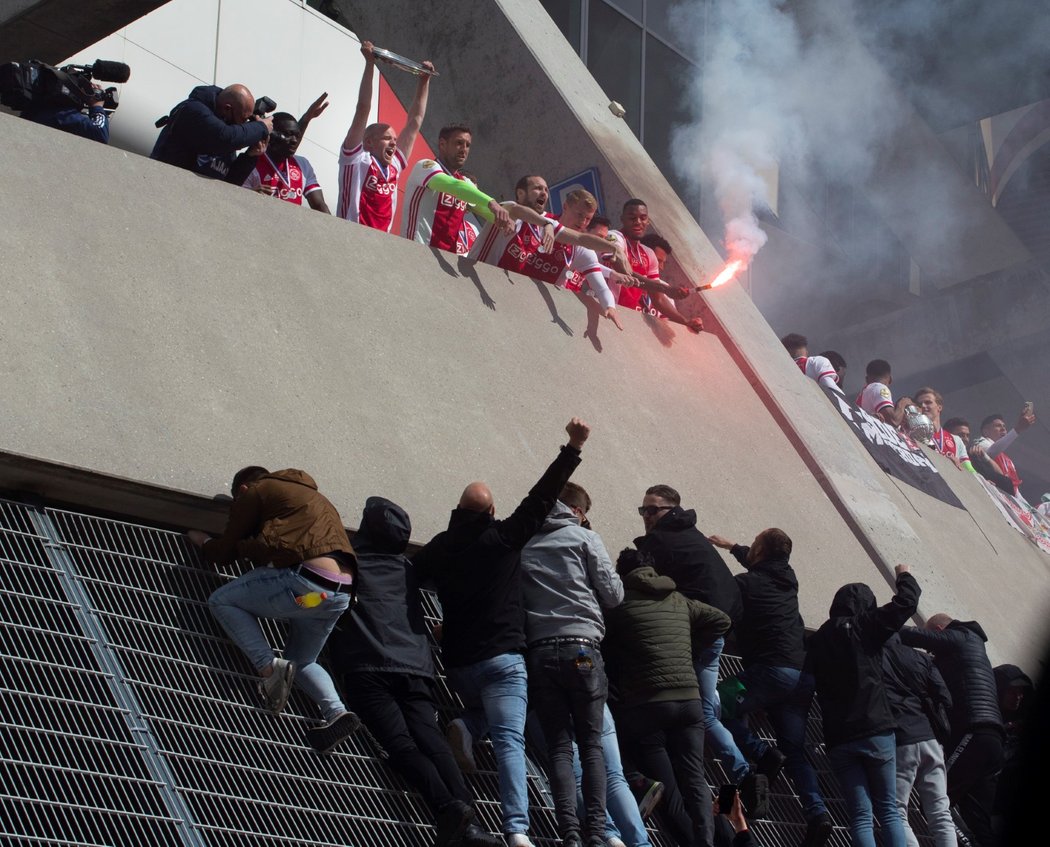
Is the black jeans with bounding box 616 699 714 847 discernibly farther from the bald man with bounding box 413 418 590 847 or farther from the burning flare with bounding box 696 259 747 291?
the burning flare with bounding box 696 259 747 291

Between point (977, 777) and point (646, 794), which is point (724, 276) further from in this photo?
point (646, 794)

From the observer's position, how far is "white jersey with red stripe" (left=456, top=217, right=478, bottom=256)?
9.77m

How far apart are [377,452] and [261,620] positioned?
53.6 inches

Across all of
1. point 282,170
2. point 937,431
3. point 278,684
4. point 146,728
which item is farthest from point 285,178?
point 937,431

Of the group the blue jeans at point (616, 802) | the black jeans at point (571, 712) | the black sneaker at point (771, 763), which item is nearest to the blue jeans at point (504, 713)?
the black jeans at point (571, 712)

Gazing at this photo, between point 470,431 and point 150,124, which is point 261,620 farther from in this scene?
point 150,124

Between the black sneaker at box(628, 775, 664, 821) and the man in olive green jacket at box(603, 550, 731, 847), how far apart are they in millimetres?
105

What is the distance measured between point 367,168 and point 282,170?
555mm

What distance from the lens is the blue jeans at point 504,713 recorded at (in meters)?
5.92

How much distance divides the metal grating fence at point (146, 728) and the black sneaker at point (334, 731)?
0.10m

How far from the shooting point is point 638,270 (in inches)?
422

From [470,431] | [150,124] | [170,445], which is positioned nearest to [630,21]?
[150,124]

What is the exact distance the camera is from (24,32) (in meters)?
9.64

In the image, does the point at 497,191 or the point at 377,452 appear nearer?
the point at 377,452
